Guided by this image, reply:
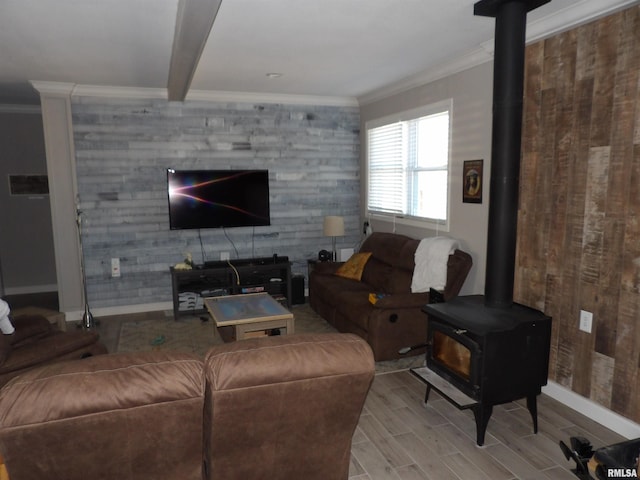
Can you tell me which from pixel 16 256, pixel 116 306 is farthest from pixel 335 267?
pixel 16 256

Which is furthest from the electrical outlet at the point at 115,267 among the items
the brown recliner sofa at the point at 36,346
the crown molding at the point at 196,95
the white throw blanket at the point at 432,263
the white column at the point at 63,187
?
the white throw blanket at the point at 432,263

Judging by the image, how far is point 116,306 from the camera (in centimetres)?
556

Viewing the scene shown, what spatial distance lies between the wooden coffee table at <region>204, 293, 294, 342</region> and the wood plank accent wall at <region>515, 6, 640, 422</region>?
196 centimetres

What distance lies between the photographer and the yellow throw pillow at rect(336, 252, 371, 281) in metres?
5.25

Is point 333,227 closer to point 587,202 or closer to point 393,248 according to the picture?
point 393,248

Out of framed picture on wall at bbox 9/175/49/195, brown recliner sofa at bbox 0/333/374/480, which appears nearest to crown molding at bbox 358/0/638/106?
brown recliner sofa at bbox 0/333/374/480

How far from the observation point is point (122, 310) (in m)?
5.58

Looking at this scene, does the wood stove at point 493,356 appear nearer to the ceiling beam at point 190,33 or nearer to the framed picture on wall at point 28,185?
the ceiling beam at point 190,33

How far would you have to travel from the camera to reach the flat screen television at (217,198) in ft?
17.7

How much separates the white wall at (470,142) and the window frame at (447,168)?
0.05 metres

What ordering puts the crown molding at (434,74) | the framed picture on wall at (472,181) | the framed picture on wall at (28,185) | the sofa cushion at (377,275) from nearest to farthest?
the crown molding at (434,74)
the framed picture on wall at (472,181)
the sofa cushion at (377,275)
the framed picture on wall at (28,185)

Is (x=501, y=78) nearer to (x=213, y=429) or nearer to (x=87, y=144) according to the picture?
(x=213, y=429)

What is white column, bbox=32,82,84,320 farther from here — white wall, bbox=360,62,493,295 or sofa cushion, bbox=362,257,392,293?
white wall, bbox=360,62,493,295
